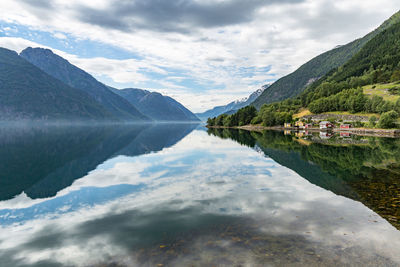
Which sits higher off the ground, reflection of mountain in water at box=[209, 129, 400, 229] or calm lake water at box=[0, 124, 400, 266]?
calm lake water at box=[0, 124, 400, 266]

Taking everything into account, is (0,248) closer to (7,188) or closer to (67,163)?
(7,188)

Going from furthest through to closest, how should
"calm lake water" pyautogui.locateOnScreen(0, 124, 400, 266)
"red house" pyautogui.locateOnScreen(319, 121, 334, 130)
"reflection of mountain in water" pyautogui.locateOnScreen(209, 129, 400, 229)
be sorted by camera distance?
"red house" pyautogui.locateOnScreen(319, 121, 334, 130), "reflection of mountain in water" pyautogui.locateOnScreen(209, 129, 400, 229), "calm lake water" pyautogui.locateOnScreen(0, 124, 400, 266)

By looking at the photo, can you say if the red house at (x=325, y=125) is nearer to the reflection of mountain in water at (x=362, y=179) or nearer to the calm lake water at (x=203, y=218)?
the reflection of mountain in water at (x=362, y=179)

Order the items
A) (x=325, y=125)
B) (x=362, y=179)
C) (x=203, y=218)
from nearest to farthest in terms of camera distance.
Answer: (x=203, y=218) < (x=362, y=179) < (x=325, y=125)

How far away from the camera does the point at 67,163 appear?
45.2 meters

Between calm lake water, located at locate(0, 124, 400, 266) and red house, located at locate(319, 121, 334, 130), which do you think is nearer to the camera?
calm lake water, located at locate(0, 124, 400, 266)

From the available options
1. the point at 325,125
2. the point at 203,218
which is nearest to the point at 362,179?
the point at 203,218

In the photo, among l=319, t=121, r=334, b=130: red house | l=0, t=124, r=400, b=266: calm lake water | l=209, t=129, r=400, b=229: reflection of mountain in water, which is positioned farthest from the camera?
l=319, t=121, r=334, b=130: red house

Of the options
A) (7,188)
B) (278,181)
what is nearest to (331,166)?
(278,181)

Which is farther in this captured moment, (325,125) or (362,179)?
(325,125)

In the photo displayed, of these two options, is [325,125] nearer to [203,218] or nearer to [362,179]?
[362,179]

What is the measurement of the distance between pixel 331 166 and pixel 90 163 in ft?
140

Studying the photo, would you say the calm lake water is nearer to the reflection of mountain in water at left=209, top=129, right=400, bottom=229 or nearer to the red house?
the reflection of mountain in water at left=209, top=129, right=400, bottom=229

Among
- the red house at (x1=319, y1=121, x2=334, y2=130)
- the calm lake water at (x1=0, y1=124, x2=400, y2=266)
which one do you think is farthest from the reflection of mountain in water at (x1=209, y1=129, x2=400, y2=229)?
the red house at (x1=319, y1=121, x2=334, y2=130)
